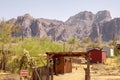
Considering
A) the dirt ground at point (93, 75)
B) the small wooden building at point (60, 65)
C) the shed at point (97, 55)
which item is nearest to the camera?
the dirt ground at point (93, 75)

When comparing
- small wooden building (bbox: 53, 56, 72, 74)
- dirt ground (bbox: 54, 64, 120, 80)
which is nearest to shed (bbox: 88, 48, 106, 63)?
dirt ground (bbox: 54, 64, 120, 80)

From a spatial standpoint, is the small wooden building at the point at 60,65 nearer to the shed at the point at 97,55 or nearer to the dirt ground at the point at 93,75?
the dirt ground at the point at 93,75

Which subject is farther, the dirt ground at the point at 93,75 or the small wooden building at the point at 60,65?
the small wooden building at the point at 60,65

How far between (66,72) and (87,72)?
14.1m

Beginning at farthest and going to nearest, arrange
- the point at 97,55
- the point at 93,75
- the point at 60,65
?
the point at 97,55 → the point at 93,75 → the point at 60,65

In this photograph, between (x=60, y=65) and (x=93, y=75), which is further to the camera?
(x=93, y=75)

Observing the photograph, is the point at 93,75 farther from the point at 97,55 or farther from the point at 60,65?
the point at 97,55

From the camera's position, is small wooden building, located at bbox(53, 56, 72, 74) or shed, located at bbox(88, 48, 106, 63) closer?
small wooden building, located at bbox(53, 56, 72, 74)

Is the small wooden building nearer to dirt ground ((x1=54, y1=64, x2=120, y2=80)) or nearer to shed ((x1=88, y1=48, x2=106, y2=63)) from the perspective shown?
dirt ground ((x1=54, y1=64, x2=120, y2=80))

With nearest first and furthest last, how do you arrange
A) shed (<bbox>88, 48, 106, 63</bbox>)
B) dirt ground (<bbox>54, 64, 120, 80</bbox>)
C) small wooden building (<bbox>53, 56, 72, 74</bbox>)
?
dirt ground (<bbox>54, 64, 120, 80</bbox>), small wooden building (<bbox>53, 56, 72, 74</bbox>), shed (<bbox>88, 48, 106, 63</bbox>)

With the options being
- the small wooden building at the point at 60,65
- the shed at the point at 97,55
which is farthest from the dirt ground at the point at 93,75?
the shed at the point at 97,55

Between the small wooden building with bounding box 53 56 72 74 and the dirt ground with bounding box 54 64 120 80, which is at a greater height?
the small wooden building with bounding box 53 56 72 74

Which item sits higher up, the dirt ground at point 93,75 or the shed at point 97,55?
the shed at point 97,55

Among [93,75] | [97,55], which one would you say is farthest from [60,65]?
[97,55]
